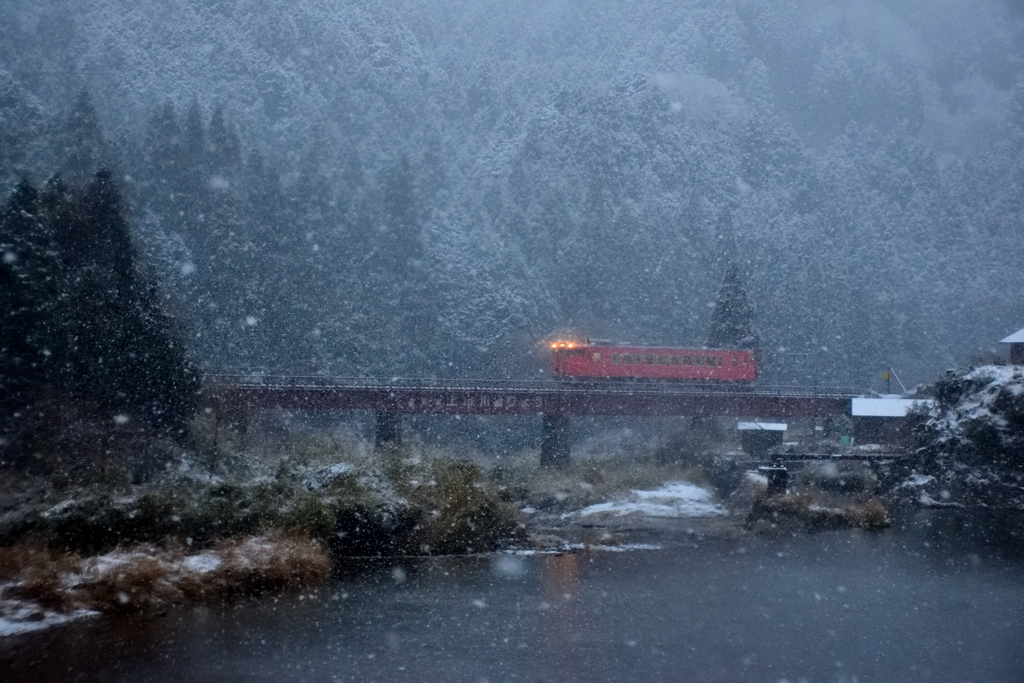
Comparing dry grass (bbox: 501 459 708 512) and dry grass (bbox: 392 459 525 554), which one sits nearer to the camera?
dry grass (bbox: 392 459 525 554)

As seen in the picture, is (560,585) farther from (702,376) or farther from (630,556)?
(702,376)

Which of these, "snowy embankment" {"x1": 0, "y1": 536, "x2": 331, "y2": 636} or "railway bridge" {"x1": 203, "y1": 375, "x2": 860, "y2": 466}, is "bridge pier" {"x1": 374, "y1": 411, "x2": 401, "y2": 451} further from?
"snowy embankment" {"x1": 0, "y1": 536, "x2": 331, "y2": 636}

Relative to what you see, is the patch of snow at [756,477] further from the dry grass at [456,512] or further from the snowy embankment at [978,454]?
the dry grass at [456,512]

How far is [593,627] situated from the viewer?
625 inches

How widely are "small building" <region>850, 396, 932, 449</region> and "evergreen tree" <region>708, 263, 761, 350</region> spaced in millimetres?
15434

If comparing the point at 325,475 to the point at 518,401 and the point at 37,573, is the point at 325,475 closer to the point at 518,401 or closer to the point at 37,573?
the point at 37,573

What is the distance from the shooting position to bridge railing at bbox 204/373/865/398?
120 ft

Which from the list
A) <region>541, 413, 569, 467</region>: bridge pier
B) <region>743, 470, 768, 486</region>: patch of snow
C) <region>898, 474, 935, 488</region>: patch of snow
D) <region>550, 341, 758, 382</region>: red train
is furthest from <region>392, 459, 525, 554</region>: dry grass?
<region>550, 341, 758, 382</region>: red train

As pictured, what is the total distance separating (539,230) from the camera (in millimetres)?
83438

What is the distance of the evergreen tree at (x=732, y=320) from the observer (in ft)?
185

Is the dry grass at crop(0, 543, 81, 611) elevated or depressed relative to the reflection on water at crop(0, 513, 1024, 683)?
elevated

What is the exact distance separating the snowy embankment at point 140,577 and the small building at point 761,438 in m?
26.1

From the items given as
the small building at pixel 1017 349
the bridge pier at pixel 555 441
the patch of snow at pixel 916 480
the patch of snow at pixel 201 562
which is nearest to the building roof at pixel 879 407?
the small building at pixel 1017 349

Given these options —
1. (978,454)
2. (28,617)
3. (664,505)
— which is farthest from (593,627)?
(978,454)
